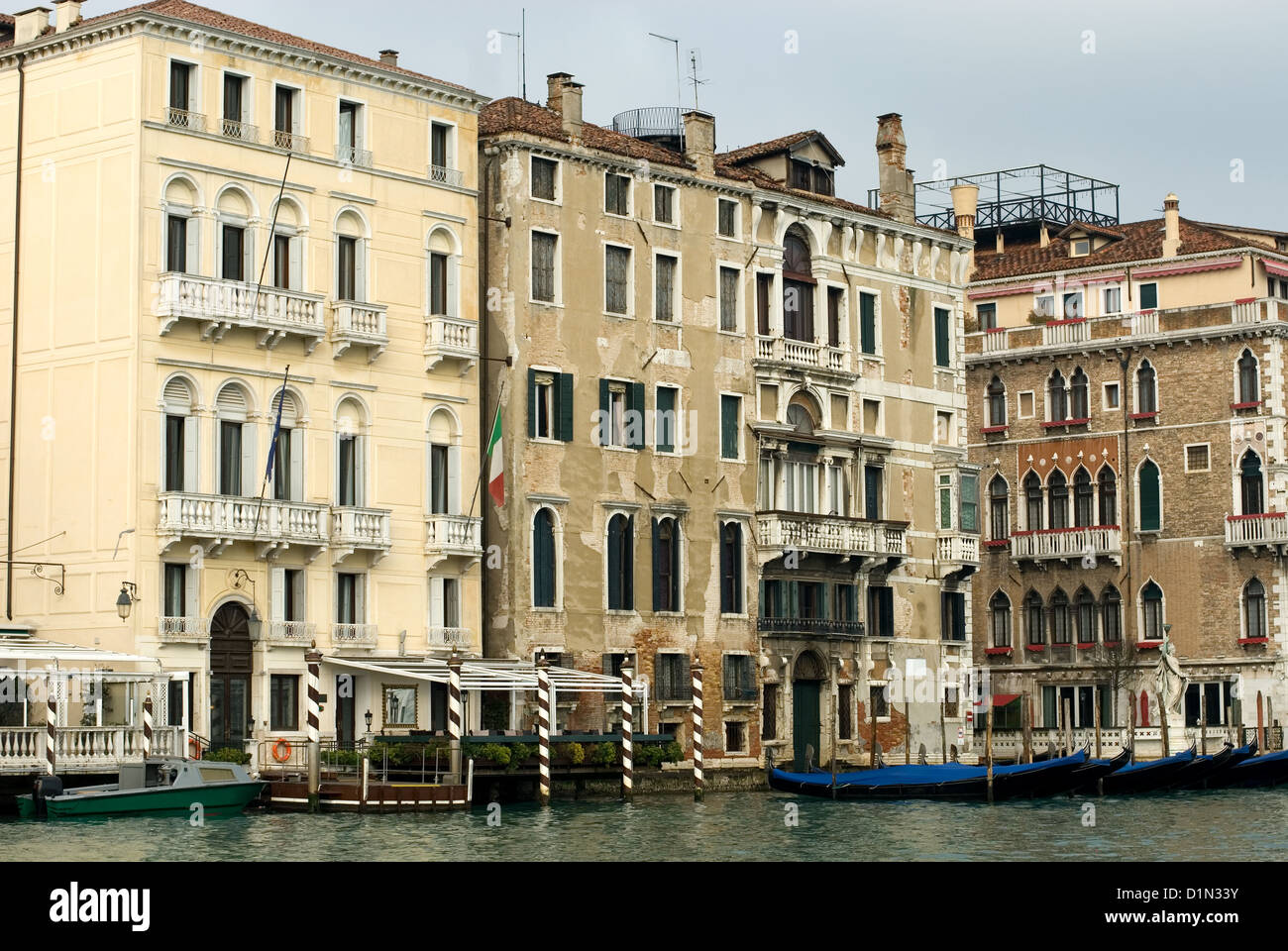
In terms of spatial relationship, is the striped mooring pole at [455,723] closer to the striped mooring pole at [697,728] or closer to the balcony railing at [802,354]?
the striped mooring pole at [697,728]

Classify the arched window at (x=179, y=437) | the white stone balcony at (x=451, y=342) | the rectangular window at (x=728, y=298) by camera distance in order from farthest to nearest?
the rectangular window at (x=728, y=298)
the white stone balcony at (x=451, y=342)
the arched window at (x=179, y=437)

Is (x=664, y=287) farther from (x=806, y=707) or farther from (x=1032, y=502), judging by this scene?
(x=1032, y=502)

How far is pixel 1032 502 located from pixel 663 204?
17724 millimetres

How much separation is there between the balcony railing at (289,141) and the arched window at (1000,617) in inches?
1040

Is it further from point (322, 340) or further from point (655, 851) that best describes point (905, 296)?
point (655, 851)

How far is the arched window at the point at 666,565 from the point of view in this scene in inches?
1545

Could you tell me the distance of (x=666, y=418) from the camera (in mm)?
39781

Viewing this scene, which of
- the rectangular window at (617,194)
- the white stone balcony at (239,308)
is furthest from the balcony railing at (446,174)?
the white stone balcony at (239,308)

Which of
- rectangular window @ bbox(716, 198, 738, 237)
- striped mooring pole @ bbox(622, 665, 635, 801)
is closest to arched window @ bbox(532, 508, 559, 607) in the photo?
striped mooring pole @ bbox(622, 665, 635, 801)

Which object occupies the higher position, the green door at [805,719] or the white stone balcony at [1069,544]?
the white stone balcony at [1069,544]

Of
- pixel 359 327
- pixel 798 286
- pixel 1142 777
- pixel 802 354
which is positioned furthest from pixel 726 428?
pixel 1142 777

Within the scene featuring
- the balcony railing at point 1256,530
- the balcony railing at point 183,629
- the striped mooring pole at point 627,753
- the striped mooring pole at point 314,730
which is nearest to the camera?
the striped mooring pole at point 314,730

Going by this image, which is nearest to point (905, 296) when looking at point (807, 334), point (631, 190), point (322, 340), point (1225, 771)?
point (807, 334)

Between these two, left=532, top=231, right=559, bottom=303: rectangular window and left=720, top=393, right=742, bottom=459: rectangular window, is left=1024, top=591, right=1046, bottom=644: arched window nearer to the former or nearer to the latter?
left=720, top=393, right=742, bottom=459: rectangular window
